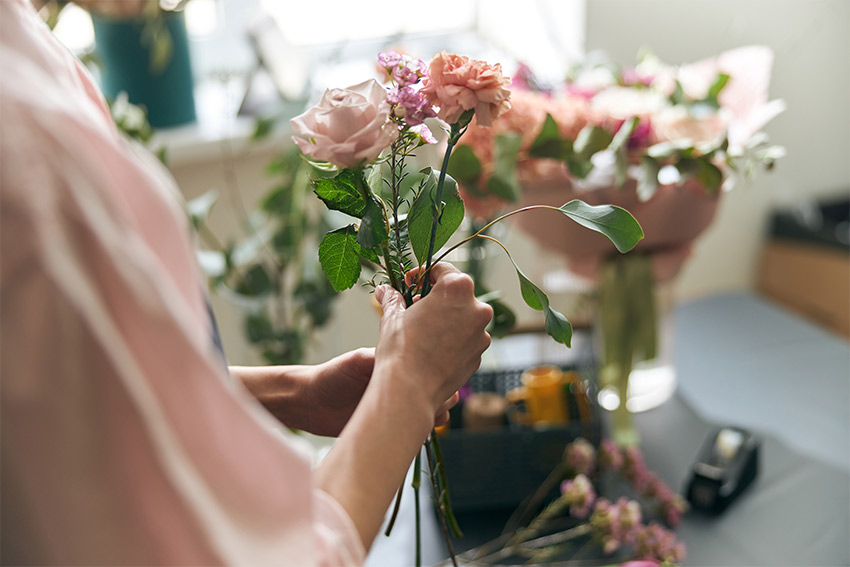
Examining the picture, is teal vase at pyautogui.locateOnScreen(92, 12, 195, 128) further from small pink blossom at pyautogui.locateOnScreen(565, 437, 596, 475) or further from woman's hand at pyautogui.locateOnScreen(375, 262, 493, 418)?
woman's hand at pyautogui.locateOnScreen(375, 262, 493, 418)

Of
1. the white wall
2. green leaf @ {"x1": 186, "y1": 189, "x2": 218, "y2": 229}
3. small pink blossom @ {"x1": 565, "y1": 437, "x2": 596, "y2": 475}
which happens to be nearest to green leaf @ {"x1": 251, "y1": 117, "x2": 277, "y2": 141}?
green leaf @ {"x1": 186, "y1": 189, "x2": 218, "y2": 229}

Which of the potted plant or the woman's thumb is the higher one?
the woman's thumb

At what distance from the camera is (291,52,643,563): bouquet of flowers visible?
43 cm

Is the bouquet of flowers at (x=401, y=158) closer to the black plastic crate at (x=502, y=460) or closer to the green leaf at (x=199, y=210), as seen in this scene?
the black plastic crate at (x=502, y=460)

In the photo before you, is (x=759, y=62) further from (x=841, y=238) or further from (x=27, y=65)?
(x=841, y=238)

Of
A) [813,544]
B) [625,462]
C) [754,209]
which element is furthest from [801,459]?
[754,209]

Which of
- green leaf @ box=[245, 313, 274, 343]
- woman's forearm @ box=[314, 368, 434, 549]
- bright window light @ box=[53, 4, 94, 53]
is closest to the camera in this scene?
woman's forearm @ box=[314, 368, 434, 549]

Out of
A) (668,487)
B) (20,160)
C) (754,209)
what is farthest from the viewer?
(754,209)

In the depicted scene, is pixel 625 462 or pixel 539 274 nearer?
pixel 625 462

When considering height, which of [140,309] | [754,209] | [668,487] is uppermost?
[140,309]

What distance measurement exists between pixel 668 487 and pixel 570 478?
7.2 inches

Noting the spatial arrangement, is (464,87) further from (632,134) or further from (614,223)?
(632,134)

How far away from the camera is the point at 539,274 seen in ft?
3.94

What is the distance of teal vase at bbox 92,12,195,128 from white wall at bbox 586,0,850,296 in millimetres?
991
